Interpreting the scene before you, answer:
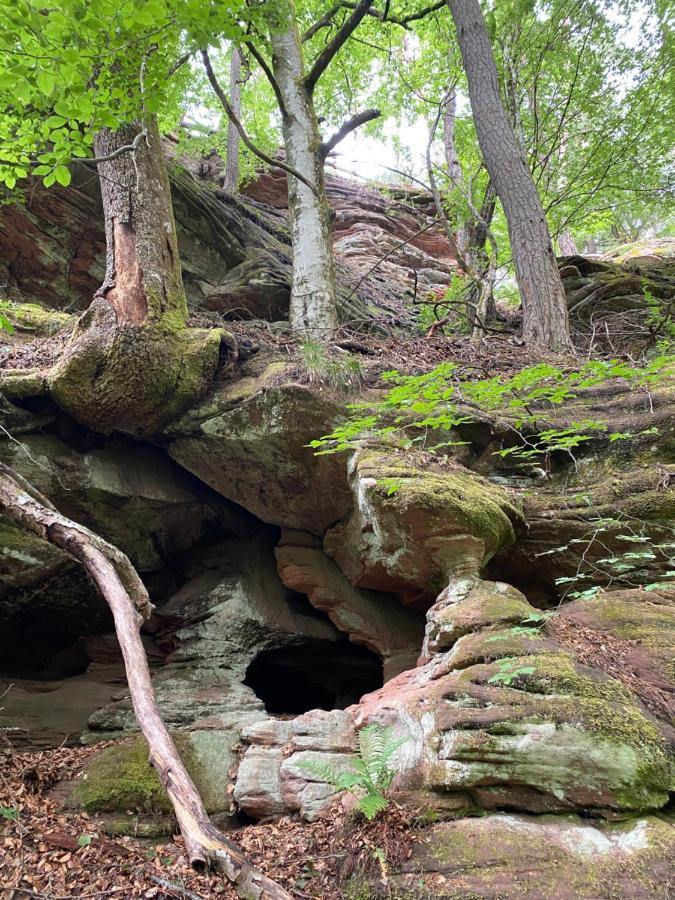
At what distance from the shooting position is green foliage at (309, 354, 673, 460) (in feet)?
14.6

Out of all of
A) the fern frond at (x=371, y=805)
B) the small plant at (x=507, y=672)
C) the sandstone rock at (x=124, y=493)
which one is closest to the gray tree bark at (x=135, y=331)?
the sandstone rock at (x=124, y=493)

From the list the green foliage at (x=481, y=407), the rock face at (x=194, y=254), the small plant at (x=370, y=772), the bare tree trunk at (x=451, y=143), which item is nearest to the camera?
the small plant at (x=370, y=772)

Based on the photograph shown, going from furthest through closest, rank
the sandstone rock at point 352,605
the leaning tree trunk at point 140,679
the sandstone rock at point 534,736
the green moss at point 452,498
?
1. the sandstone rock at point 352,605
2. the green moss at point 452,498
3. the sandstone rock at point 534,736
4. the leaning tree trunk at point 140,679

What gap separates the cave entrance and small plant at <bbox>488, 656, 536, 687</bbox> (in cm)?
414

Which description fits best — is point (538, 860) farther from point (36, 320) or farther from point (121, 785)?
point (36, 320)

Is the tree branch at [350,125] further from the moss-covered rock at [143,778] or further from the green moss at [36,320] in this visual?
the moss-covered rock at [143,778]

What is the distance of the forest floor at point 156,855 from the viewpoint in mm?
2717

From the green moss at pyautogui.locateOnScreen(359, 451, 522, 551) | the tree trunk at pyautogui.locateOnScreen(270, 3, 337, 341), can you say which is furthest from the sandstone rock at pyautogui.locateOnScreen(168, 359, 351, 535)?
the tree trunk at pyautogui.locateOnScreen(270, 3, 337, 341)

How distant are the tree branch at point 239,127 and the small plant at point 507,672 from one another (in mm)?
6422

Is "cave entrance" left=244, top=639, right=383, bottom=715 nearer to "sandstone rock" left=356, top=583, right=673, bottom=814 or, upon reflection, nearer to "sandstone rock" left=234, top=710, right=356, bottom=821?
"sandstone rock" left=234, top=710, right=356, bottom=821

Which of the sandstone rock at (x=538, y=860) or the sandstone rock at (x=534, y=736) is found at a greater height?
the sandstone rock at (x=534, y=736)

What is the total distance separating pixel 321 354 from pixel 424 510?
249 cm

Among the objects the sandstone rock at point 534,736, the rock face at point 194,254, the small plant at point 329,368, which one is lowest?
the sandstone rock at point 534,736

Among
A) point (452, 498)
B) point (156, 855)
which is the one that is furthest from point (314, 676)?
point (156, 855)
